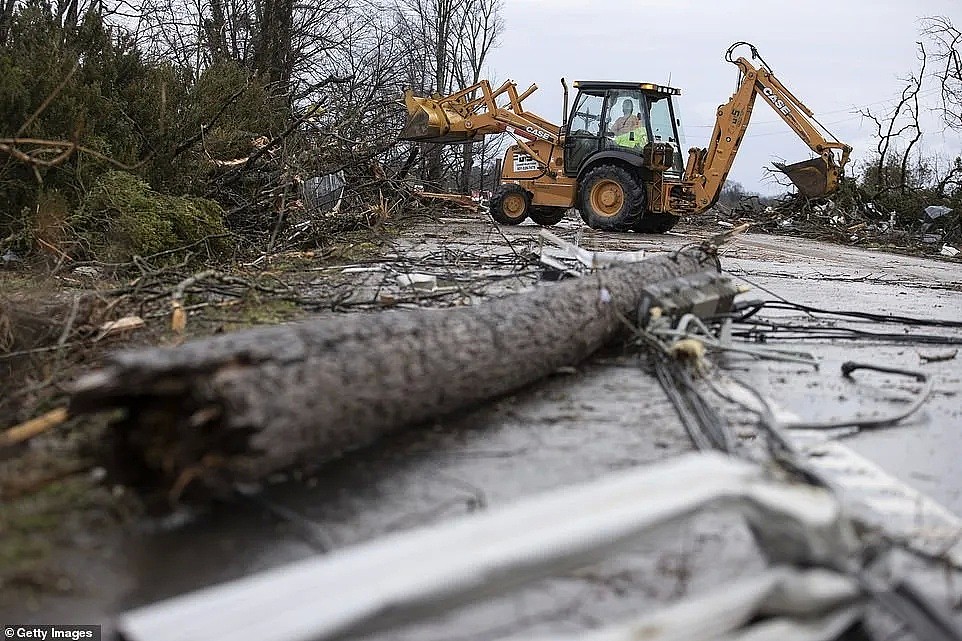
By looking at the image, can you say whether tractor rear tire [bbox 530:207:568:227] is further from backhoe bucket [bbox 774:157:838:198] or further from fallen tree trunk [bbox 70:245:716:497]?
fallen tree trunk [bbox 70:245:716:497]

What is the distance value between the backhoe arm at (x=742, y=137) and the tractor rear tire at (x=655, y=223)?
2.07ft

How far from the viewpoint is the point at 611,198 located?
55.2 feet

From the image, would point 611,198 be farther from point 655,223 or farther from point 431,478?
point 431,478

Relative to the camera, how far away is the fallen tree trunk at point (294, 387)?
8.75ft

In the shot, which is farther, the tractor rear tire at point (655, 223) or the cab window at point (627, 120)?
the tractor rear tire at point (655, 223)

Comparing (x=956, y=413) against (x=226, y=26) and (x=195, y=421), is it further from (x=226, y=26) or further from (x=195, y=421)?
(x=226, y=26)

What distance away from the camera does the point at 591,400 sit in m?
4.39

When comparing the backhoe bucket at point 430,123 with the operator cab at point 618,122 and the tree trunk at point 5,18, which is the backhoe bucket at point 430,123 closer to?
the operator cab at point 618,122

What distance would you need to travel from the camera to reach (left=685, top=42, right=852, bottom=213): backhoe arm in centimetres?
1642

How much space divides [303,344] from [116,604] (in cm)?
109

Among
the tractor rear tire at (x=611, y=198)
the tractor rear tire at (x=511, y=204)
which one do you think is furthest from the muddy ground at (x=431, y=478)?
the tractor rear tire at (x=511, y=204)

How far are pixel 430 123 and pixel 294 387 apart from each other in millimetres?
14376

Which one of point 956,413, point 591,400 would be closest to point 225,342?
point 591,400

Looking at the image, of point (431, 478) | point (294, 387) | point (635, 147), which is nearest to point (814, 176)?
point (635, 147)
